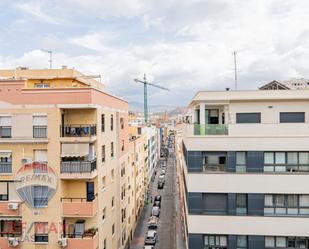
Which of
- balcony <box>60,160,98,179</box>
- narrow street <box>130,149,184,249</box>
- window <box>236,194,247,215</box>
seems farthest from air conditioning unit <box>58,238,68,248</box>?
narrow street <box>130,149,184,249</box>

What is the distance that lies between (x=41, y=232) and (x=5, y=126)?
25.4 feet

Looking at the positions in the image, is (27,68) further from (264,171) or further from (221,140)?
(264,171)

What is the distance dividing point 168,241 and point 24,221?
82.8 ft

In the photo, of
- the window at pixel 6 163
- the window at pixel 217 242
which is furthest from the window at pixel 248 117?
the window at pixel 6 163

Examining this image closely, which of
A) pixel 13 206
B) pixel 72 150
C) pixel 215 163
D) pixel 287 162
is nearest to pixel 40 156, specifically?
pixel 72 150

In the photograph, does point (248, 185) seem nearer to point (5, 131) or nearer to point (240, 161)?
point (240, 161)

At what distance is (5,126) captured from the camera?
2428cm

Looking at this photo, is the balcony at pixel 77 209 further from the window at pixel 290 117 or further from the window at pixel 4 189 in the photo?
the window at pixel 290 117

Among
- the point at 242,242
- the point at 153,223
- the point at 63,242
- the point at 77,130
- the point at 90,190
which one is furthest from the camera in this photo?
the point at 153,223

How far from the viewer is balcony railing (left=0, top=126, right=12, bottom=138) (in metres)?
24.3

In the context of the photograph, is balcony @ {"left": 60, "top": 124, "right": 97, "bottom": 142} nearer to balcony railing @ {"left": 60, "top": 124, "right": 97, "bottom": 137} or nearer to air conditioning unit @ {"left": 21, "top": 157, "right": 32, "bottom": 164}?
balcony railing @ {"left": 60, "top": 124, "right": 97, "bottom": 137}

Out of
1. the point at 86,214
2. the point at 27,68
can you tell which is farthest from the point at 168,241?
the point at 27,68

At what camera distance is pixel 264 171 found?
23.1m

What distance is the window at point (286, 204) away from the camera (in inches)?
909
